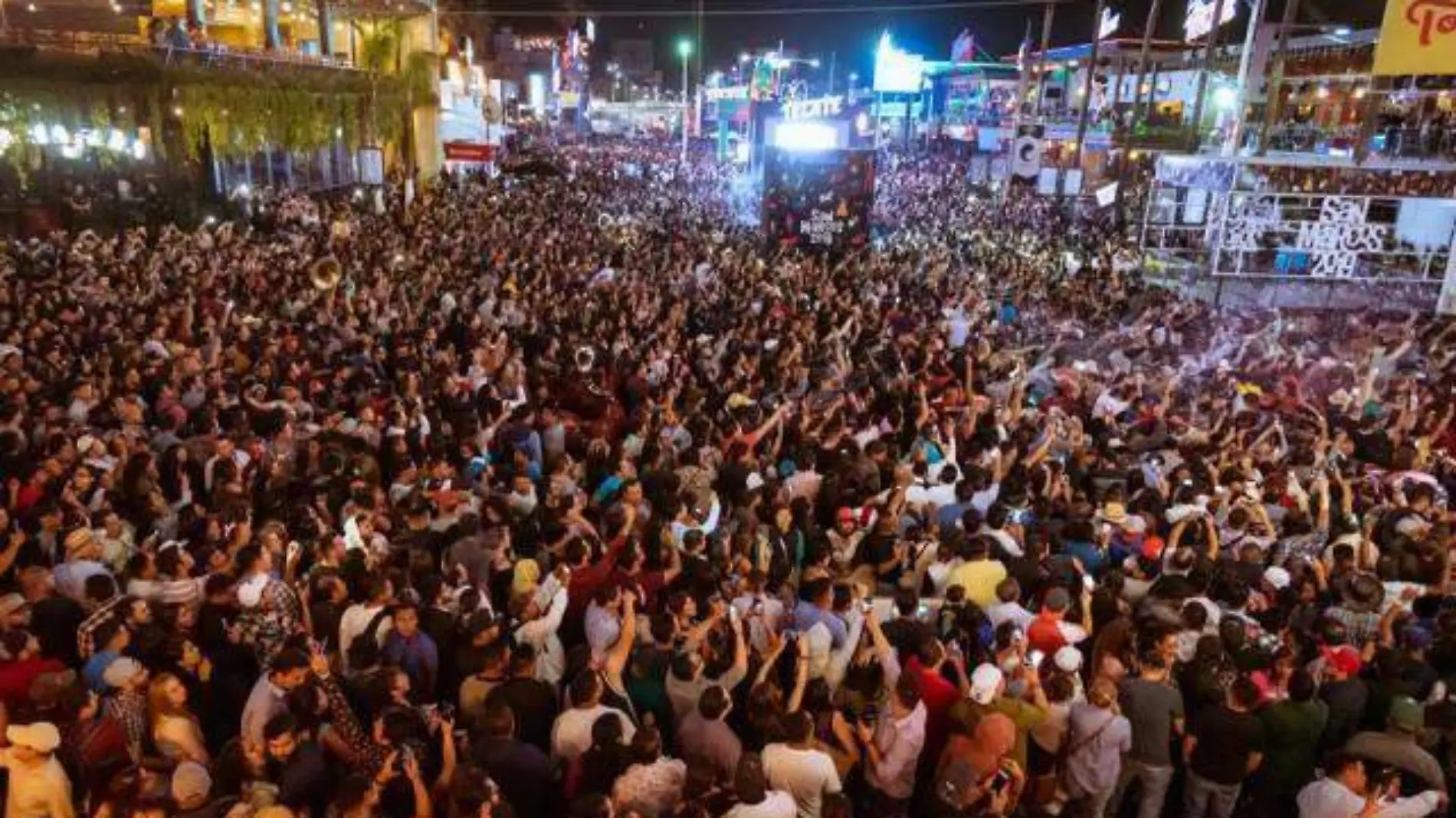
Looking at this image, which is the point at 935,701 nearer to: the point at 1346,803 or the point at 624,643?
the point at 624,643

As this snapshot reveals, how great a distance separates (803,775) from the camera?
12.3ft

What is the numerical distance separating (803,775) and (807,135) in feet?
58.5

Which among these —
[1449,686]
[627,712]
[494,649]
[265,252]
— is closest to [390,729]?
[494,649]

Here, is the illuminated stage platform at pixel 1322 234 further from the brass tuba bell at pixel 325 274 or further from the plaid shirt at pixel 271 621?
the plaid shirt at pixel 271 621

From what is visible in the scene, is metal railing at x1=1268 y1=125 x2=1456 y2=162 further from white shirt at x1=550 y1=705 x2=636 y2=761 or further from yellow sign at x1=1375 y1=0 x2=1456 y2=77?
white shirt at x1=550 y1=705 x2=636 y2=761

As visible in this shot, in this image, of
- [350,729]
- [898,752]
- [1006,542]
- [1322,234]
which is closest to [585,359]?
[1006,542]

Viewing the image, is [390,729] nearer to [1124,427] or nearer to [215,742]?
[215,742]

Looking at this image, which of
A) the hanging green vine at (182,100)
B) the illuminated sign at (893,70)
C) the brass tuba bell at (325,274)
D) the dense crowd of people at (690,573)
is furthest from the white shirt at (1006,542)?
the illuminated sign at (893,70)

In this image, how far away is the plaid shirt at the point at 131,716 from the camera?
385cm

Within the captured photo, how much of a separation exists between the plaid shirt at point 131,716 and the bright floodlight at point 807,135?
1629 cm

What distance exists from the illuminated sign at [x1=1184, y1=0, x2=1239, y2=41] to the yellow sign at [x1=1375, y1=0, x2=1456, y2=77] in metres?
12.4

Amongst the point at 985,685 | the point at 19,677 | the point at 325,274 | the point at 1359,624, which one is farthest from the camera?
the point at 325,274

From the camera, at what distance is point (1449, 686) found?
471 centimetres

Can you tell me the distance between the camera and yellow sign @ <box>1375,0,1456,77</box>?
25.9 feet
